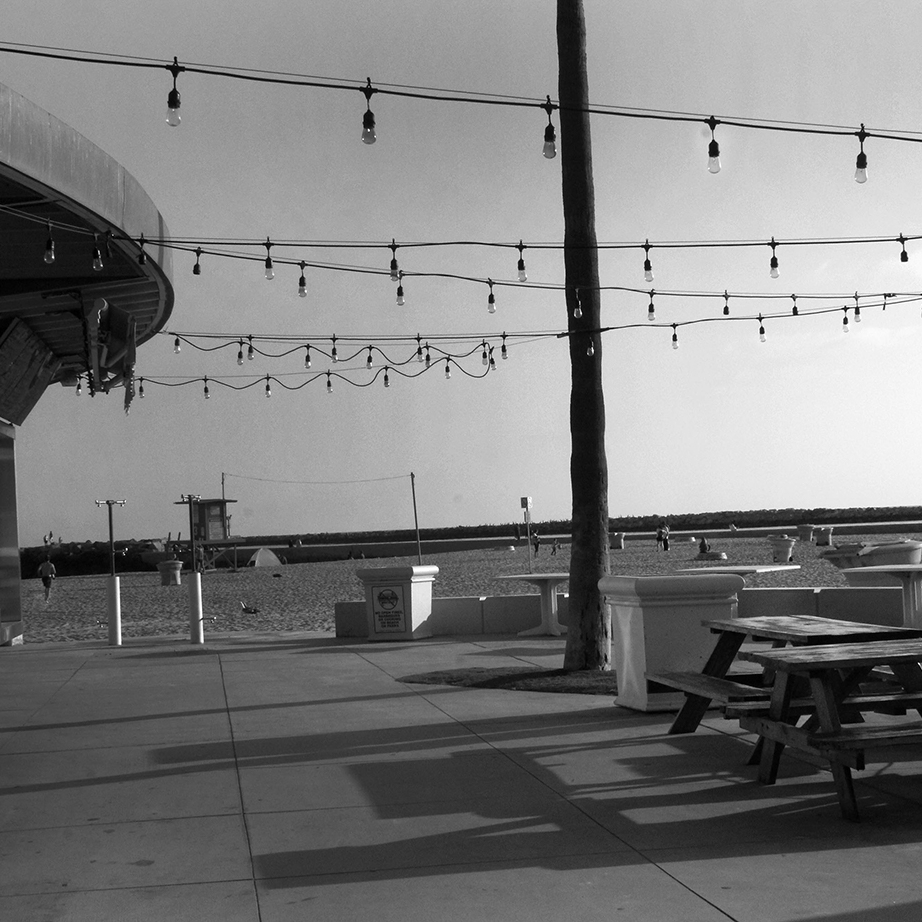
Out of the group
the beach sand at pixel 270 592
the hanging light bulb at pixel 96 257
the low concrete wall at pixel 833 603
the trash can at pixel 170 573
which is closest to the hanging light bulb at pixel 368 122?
the hanging light bulb at pixel 96 257

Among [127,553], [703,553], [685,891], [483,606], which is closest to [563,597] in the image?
[483,606]

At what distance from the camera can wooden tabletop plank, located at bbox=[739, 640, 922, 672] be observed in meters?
6.15

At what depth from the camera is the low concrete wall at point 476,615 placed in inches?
714

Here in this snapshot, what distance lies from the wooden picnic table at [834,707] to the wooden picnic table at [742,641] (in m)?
0.11

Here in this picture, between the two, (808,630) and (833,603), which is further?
(833,603)

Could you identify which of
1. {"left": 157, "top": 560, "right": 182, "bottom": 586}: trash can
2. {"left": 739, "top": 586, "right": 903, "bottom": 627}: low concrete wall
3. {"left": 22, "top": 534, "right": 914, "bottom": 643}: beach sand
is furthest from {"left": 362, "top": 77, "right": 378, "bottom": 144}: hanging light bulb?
{"left": 157, "top": 560, "right": 182, "bottom": 586}: trash can

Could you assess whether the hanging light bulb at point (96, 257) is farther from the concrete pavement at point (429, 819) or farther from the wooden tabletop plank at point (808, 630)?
the wooden tabletop plank at point (808, 630)

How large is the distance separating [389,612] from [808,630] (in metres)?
10.7

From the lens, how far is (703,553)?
4338cm

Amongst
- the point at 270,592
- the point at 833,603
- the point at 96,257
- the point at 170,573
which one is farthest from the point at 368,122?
the point at 170,573

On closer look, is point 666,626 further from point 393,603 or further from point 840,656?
point 393,603

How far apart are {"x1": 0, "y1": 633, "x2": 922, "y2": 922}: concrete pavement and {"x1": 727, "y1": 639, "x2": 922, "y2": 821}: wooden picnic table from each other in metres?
0.20

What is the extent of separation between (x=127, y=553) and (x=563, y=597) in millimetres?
59091

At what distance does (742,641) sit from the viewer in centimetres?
812
